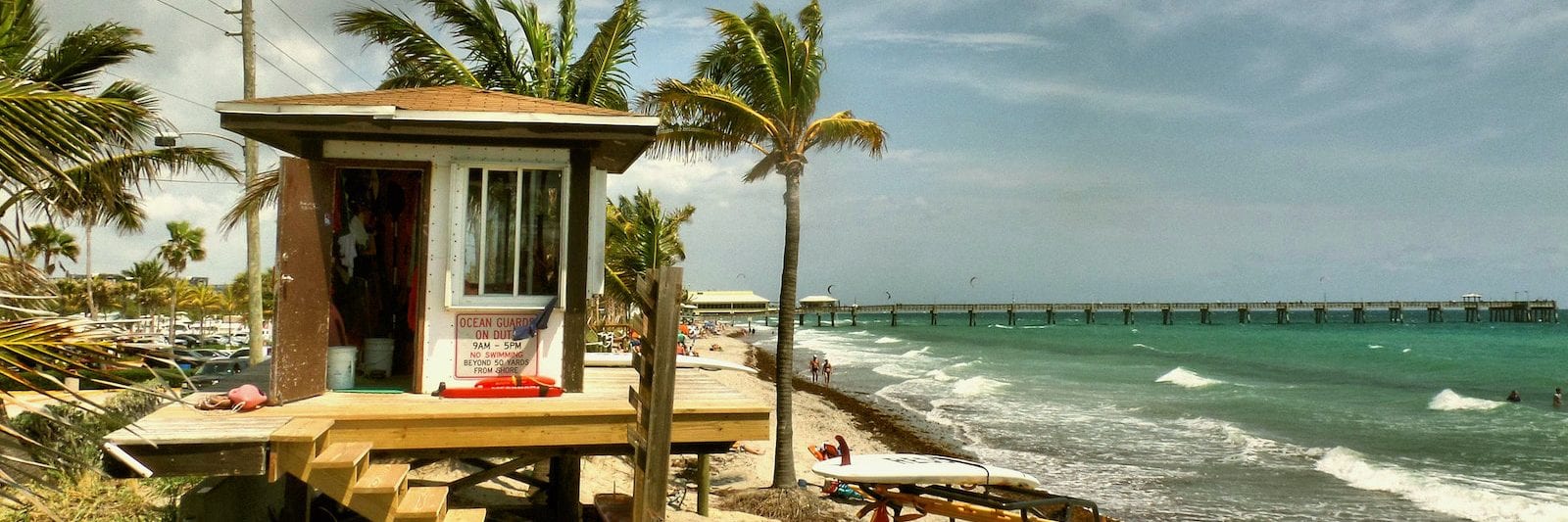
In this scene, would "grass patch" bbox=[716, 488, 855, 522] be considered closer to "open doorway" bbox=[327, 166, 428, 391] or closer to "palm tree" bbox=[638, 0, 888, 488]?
"palm tree" bbox=[638, 0, 888, 488]

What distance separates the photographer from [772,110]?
47.6 ft

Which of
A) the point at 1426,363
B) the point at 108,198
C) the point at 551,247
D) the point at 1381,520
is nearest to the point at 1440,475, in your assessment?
the point at 1381,520

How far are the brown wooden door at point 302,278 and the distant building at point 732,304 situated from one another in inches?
5277

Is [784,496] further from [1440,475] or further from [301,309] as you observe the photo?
[1440,475]

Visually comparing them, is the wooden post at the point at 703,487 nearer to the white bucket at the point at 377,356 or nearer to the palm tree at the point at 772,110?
the palm tree at the point at 772,110

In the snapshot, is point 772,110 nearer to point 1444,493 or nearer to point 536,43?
point 536,43

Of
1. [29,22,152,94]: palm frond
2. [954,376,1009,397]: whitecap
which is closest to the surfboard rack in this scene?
[29,22,152,94]: palm frond

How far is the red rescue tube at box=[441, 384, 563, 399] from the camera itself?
23.4 ft

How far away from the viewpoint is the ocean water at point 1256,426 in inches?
745

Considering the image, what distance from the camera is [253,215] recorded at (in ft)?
50.0

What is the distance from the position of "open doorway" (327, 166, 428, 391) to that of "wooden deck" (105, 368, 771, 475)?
1.35 meters

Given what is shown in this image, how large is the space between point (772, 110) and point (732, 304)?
13365 centimetres

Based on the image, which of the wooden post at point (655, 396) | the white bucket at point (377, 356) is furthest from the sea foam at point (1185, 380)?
the wooden post at point (655, 396)

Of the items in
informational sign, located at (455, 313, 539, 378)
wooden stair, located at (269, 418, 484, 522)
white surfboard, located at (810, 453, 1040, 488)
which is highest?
informational sign, located at (455, 313, 539, 378)
